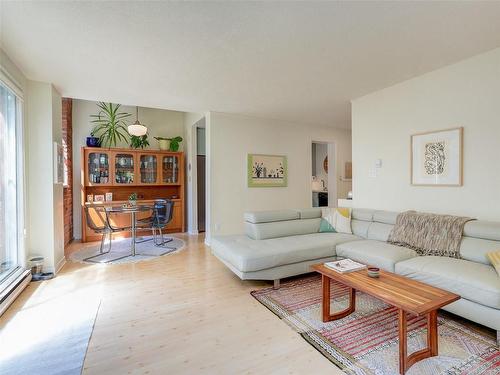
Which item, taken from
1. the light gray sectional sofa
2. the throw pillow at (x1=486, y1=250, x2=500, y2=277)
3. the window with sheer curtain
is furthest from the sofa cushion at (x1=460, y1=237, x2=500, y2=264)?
the window with sheer curtain

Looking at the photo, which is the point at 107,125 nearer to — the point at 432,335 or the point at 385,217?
the point at 385,217

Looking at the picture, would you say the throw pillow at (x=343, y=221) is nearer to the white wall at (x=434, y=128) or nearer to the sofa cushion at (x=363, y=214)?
the sofa cushion at (x=363, y=214)

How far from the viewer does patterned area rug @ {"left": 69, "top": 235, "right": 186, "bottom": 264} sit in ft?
12.7

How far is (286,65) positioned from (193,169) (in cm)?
356

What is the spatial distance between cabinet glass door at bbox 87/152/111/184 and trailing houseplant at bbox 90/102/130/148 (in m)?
0.35

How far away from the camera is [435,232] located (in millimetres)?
2713

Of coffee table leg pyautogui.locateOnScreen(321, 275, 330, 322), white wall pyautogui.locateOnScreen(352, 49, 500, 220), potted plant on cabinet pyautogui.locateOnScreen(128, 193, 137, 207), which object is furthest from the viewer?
potted plant on cabinet pyautogui.locateOnScreen(128, 193, 137, 207)

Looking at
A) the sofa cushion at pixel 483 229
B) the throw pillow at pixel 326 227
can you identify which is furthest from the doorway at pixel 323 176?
the sofa cushion at pixel 483 229

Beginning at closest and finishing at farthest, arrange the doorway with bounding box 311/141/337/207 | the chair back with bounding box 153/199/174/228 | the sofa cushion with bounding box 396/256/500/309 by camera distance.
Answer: the sofa cushion with bounding box 396/256/500/309 → the chair back with bounding box 153/199/174/228 → the doorway with bounding box 311/141/337/207

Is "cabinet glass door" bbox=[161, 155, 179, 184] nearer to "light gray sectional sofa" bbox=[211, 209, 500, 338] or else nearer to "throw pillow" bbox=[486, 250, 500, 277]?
"light gray sectional sofa" bbox=[211, 209, 500, 338]

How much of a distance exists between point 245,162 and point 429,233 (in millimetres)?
3127

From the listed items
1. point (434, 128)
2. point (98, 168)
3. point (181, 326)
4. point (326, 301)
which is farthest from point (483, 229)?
point (98, 168)

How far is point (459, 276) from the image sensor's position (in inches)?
79.9

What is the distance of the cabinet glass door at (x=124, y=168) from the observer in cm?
543
